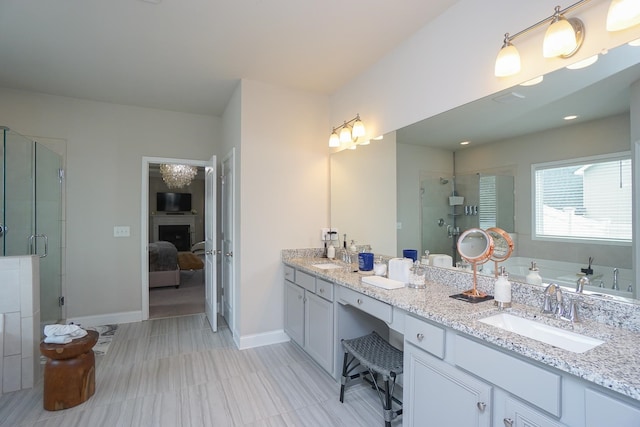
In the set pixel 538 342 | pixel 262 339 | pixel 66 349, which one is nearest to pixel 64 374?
pixel 66 349

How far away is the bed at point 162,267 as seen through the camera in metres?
5.35

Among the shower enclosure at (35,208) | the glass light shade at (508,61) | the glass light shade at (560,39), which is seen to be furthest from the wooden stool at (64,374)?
the glass light shade at (560,39)

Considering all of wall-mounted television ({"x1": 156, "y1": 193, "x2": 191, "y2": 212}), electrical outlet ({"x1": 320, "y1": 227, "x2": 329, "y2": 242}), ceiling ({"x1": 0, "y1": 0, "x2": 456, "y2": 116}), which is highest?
ceiling ({"x1": 0, "y1": 0, "x2": 456, "y2": 116})

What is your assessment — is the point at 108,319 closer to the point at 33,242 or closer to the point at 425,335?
the point at 33,242

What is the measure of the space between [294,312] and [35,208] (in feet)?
9.32

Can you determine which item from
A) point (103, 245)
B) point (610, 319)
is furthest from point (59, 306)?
point (610, 319)

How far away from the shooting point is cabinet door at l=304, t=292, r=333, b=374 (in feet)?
7.84

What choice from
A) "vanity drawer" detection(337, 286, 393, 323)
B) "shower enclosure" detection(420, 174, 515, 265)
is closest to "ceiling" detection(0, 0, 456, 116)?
"shower enclosure" detection(420, 174, 515, 265)

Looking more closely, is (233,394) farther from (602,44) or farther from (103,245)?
(602,44)

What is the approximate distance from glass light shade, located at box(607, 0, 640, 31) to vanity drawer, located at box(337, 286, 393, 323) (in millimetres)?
1616

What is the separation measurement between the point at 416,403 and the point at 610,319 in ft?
3.09

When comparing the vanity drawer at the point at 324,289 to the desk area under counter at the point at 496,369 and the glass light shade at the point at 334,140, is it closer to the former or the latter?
the desk area under counter at the point at 496,369

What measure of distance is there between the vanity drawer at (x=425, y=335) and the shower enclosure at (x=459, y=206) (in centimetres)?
72

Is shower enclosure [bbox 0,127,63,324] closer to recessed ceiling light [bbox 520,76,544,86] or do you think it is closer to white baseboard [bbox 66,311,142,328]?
white baseboard [bbox 66,311,142,328]
